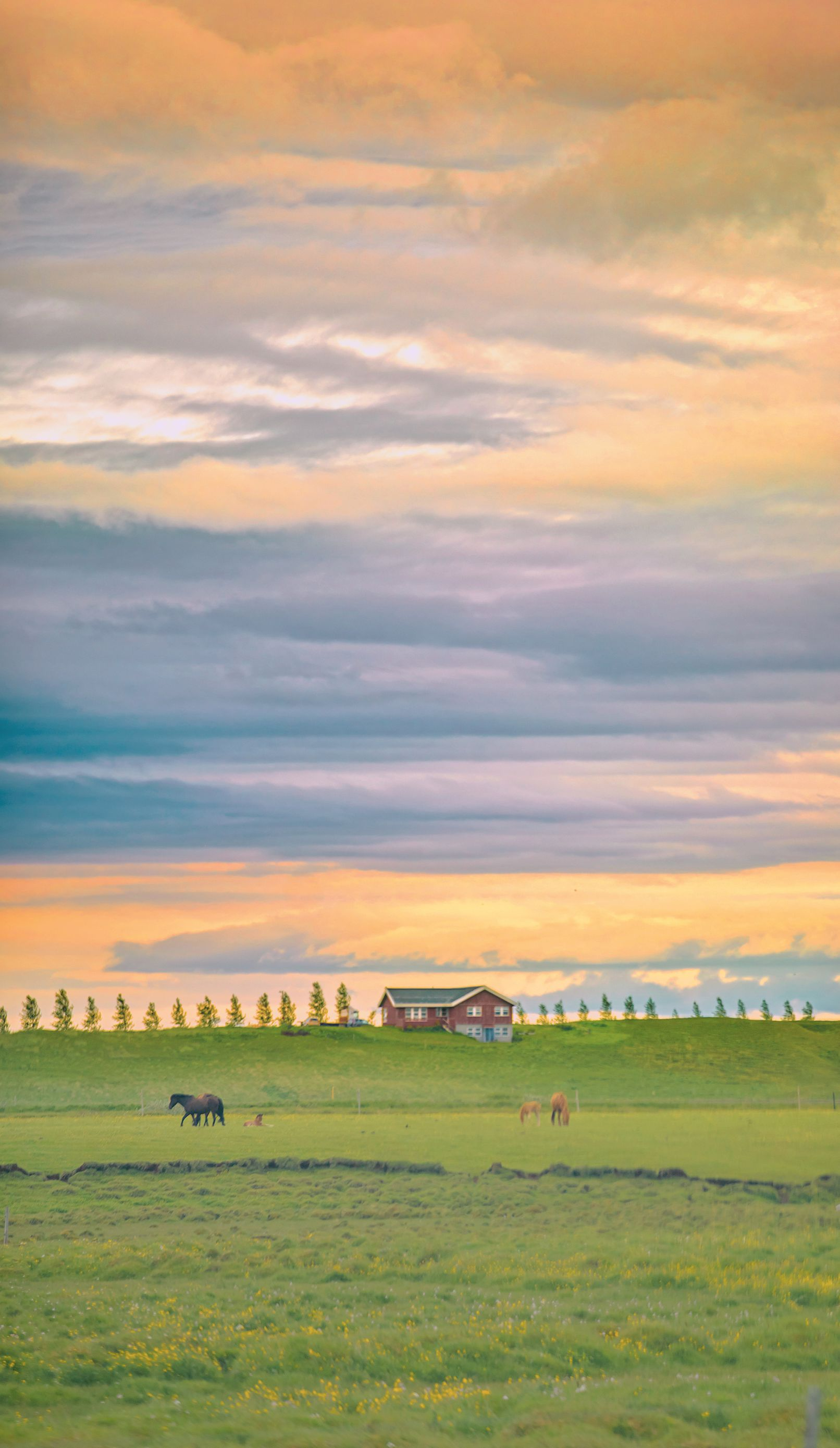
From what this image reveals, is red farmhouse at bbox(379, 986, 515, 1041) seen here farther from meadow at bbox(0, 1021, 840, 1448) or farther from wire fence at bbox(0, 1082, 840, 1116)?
meadow at bbox(0, 1021, 840, 1448)

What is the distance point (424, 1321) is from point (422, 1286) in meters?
4.78

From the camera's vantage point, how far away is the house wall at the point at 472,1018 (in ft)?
496

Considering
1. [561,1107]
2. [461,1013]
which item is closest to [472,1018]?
[461,1013]

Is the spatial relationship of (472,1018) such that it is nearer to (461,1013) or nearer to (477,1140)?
(461,1013)

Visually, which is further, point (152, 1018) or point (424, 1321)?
point (152, 1018)

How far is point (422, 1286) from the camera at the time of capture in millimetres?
30312

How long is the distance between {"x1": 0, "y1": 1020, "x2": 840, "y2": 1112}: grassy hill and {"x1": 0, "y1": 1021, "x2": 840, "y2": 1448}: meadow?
81.1ft

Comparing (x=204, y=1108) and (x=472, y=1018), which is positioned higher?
(x=472, y=1018)

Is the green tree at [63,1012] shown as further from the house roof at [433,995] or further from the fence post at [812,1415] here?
the fence post at [812,1415]

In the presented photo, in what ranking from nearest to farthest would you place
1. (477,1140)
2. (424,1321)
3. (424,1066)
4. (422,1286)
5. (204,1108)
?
(424,1321) < (422,1286) < (477,1140) < (204,1108) < (424,1066)

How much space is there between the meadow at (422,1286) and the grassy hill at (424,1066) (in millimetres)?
24723

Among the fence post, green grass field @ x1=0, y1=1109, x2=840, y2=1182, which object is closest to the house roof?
green grass field @ x1=0, y1=1109, x2=840, y2=1182

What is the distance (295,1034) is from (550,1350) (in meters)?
116

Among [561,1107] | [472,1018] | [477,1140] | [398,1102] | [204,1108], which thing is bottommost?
[398,1102]
